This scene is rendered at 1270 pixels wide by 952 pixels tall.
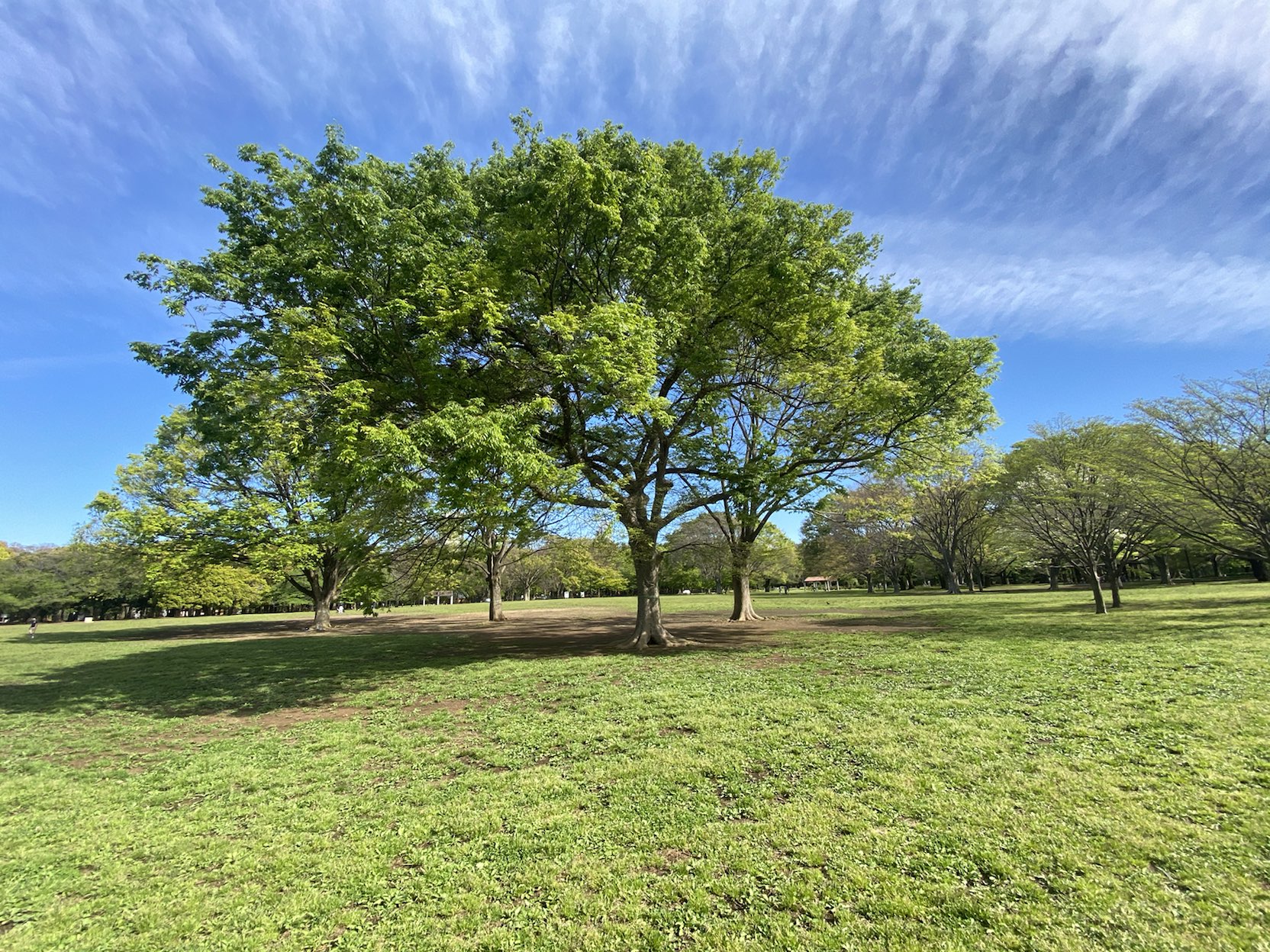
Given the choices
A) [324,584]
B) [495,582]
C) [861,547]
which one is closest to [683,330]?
[495,582]

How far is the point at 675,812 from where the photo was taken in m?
4.59

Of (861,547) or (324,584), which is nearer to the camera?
(324,584)

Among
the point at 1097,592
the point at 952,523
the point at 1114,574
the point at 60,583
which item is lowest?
the point at 1097,592

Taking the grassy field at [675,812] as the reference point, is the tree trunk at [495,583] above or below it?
above

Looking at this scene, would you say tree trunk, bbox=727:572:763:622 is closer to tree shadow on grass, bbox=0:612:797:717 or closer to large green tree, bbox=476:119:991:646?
tree shadow on grass, bbox=0:612:797:717

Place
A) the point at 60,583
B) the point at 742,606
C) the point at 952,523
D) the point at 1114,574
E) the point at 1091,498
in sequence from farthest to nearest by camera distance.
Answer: the point at 60,583 → the point at 952,523 → the point at 742,606 → the point at 1114,574 → the point at 1091,498

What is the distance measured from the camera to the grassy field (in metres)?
3.19

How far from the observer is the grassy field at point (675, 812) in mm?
3188

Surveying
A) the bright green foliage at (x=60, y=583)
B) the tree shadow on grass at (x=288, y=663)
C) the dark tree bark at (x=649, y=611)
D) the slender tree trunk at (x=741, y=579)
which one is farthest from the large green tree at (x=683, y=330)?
the bright green foliage at (x=60, y=583)

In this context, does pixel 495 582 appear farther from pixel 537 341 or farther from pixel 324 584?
pixel 537 341

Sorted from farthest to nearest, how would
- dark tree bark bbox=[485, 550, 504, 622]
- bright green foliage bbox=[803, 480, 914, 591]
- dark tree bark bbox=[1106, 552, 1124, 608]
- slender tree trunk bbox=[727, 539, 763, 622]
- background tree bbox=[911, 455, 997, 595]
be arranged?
bright green foliage bbox=[803, 480, 914, 591]
background tree bbox=[911, 455, 997, 595]
dark tree bark bbox=[485, 550, 504, 622]
dark tree bark bbox=[1106, 552, 1124, 608]
slender tree trunk bbox=[727, 539, 763, 622]

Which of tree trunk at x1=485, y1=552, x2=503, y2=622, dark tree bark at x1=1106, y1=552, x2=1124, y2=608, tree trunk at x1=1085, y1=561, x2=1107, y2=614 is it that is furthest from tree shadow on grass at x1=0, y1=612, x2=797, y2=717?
dark tree bark at x1=1106, y1=552, x2=1124, y2=608

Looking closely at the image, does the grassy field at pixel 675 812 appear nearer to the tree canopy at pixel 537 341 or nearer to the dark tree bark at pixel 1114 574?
Answer: the tree canopy at pixel 537 341

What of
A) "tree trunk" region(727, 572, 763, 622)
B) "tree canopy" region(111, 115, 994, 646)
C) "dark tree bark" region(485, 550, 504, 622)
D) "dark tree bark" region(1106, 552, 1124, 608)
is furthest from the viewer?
"dark tree bark" region(485, 550, 504, 622)
